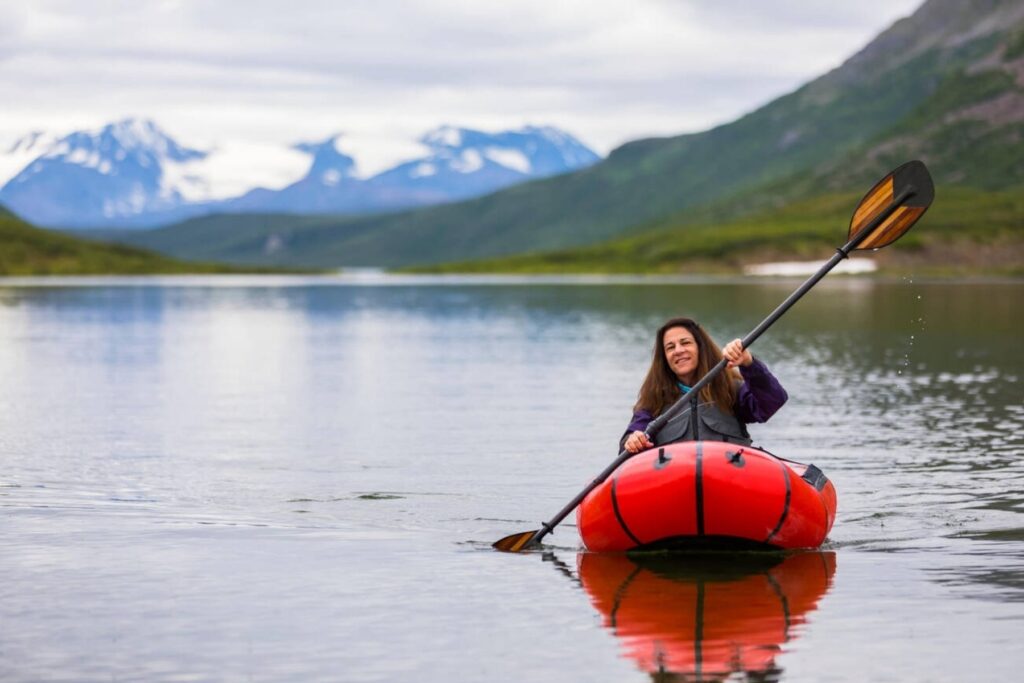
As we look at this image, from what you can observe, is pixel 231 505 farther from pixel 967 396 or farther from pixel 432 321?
pixel 432 321

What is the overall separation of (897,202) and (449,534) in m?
7.34

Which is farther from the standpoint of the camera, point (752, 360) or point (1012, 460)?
point (1012, 460)

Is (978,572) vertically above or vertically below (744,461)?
below

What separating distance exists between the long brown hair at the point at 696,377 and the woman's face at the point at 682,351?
44 millimetres

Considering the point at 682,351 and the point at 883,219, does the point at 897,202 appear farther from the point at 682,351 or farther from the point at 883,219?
the point at 682,351

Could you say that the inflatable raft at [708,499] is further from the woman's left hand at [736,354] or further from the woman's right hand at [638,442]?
the woman's left hand at [736,354]

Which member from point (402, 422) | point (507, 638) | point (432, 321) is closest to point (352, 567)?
point (507, 638)

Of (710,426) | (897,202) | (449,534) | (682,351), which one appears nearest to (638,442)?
(710,426)

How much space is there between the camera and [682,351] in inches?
772

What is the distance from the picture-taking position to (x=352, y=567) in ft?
65.0

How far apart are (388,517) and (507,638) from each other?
849 cm

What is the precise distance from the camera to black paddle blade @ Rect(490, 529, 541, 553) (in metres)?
21.1

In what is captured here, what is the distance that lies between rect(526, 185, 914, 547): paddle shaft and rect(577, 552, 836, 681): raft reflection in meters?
0.77

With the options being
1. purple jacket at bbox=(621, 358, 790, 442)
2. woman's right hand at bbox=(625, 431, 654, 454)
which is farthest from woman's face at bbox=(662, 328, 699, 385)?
woman's right hand at bbox=(625, 431, 654, 454)
